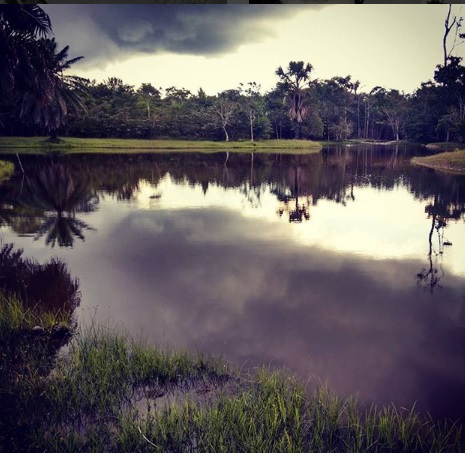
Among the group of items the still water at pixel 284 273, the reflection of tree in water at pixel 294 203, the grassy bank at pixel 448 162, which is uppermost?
the grassy bank at pixel 448 162

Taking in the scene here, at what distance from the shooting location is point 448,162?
43.4 metres

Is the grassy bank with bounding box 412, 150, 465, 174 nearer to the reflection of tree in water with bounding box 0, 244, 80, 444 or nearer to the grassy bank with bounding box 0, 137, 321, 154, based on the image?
the grassy bank with bounding box 0, 137, 321, 154

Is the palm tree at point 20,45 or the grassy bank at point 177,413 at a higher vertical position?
the palm tree at point 20,45

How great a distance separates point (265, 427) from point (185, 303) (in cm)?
507

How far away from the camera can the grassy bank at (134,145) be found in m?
Result: 64.6

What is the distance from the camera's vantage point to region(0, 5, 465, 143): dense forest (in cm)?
6231

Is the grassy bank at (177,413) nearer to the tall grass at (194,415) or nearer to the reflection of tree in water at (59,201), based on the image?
the tall grass at (194,415)

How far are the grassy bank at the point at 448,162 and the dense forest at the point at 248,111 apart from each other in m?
4.96

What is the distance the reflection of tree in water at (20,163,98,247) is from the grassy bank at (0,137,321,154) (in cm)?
3026

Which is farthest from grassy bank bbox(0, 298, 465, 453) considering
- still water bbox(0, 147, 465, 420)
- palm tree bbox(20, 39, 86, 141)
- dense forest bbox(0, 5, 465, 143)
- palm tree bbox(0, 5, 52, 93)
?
dense forest bbox(0, 5, 465, 143)

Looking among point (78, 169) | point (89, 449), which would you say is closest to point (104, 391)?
point (89, 449)

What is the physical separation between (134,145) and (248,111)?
23381 mm

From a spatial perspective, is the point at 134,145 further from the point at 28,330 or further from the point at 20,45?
the point at 28,330

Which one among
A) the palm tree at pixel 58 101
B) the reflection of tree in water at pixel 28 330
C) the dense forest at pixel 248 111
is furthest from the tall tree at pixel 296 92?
the reflection of tree in water at pixel 28 330
